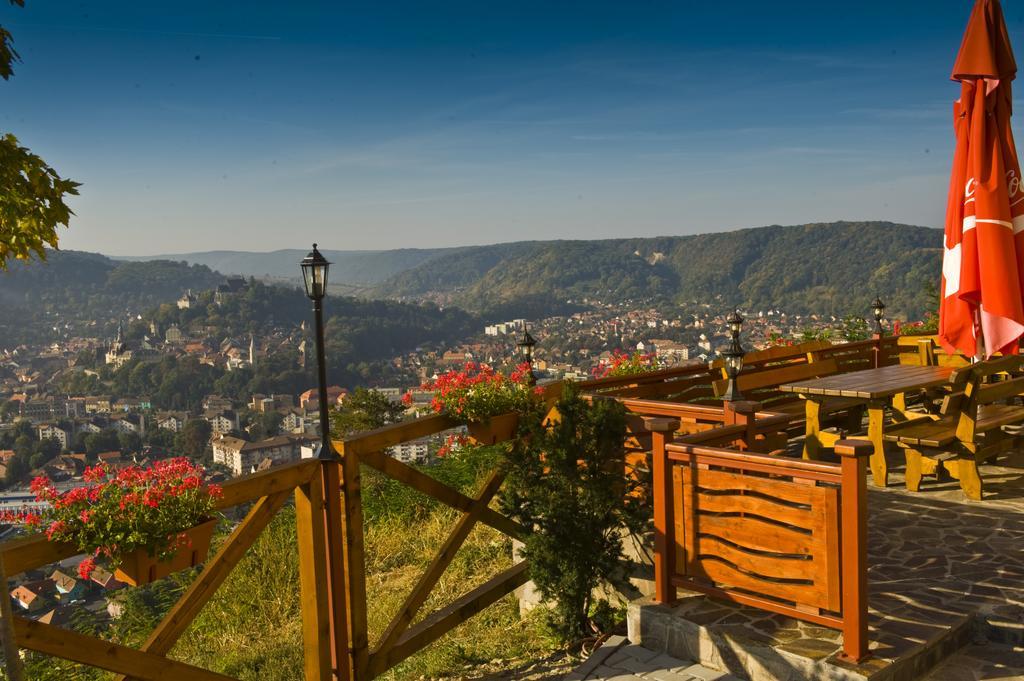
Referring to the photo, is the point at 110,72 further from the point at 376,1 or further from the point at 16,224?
the point at 16,224

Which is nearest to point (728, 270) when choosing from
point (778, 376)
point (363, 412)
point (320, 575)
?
point (363, 412)

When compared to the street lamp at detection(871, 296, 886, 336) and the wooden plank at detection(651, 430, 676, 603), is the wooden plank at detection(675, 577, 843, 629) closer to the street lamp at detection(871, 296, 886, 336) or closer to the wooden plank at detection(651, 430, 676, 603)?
the wooden plank at detection(651, 430, 676, 603)

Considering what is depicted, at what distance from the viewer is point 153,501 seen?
11.3 feet

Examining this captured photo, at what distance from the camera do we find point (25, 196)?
2.68 meters

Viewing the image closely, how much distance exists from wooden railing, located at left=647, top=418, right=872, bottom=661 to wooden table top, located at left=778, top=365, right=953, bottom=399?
173 cm

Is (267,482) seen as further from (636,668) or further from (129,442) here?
(129,442)

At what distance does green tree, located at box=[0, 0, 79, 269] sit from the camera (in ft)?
8.71

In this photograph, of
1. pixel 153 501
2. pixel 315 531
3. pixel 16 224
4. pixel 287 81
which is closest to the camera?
pixel 16 224

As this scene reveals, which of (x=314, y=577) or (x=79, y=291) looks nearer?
(x=314, y=577)

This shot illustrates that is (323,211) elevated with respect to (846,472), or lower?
elevated

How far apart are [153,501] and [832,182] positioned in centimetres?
3134

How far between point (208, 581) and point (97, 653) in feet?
1.80

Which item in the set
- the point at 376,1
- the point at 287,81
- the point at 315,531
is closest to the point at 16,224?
the point at 315,531

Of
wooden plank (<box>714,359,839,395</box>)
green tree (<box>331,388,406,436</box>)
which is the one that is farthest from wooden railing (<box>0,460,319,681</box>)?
green tree (<box>331,388,406,436</box>)
